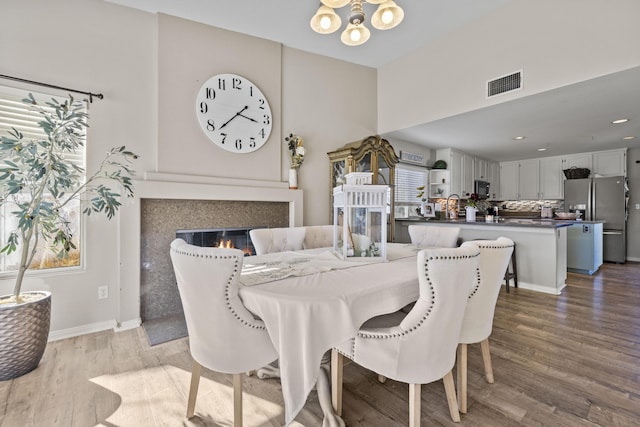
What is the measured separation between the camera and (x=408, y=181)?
5227 mm

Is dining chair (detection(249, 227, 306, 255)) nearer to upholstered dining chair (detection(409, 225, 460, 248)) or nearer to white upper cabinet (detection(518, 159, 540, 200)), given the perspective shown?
upholstered dining chair (detection(409, 225, 460, 248))

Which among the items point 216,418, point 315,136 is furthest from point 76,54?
point 216,418

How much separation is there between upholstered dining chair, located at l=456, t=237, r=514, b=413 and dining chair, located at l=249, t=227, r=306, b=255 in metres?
1.48

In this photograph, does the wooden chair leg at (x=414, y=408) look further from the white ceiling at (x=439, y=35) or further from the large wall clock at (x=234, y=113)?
the white ceiling at (x=439, y=35)

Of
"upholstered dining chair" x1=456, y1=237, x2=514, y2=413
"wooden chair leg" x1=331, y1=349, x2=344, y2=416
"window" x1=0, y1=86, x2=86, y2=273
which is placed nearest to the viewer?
"wooden chair leg" x1=331, y1=349, x2=344, y2=416

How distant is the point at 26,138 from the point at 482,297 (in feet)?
11.7

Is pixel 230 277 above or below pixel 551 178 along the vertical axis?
below

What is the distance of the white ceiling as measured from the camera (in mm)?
2818

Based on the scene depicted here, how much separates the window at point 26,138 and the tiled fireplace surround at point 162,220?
1.51 feet

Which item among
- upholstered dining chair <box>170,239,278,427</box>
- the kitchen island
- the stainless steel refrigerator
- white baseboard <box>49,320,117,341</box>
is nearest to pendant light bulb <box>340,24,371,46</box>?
upholstered dining chair <box>170,239,278,427</box>

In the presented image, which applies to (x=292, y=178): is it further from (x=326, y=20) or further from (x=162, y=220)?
(x=326, y=20)

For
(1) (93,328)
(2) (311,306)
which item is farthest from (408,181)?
(1) (93,328)

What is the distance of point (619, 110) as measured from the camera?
140 inches

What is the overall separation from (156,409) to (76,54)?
2.88 meters
